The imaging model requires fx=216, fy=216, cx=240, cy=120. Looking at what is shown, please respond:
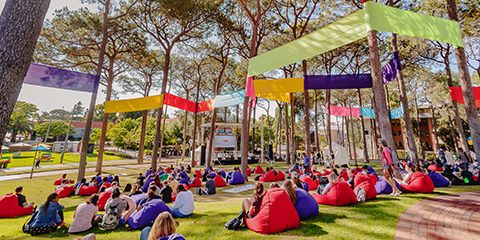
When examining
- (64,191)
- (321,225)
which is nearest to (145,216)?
(321,225)

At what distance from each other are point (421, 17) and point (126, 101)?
18.0 m

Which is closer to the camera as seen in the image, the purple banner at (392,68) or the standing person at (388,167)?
the standing person at (388,167)

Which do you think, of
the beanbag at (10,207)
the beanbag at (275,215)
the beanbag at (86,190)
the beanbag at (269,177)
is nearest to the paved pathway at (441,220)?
the beanbag at (275,215)

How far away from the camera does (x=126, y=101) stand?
55.0ft

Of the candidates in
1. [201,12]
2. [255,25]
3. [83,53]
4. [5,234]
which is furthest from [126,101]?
[5,234]

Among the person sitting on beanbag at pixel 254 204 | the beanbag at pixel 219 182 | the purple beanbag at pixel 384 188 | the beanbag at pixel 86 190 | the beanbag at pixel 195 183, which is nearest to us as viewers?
the person sitting on beanbag at pixel 254 204

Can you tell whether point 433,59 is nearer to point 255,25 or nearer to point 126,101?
point 255,25

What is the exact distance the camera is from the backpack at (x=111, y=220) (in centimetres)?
533

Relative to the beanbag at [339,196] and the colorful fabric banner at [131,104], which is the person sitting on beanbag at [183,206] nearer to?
the beanbag at [339,196]

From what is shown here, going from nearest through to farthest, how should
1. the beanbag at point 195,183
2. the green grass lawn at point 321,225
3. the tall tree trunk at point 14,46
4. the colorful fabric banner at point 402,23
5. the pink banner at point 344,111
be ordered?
the tall tree trunk at point 14,46
the green grass lawn at point 321,225
the colorful fabric banner at point 402,23
the beanbag at point 195,183
the pink banner at point 344,111

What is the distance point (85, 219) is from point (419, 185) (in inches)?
388

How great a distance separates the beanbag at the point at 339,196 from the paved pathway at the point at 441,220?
1.22 m

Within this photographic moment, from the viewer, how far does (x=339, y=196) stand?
5.90 m

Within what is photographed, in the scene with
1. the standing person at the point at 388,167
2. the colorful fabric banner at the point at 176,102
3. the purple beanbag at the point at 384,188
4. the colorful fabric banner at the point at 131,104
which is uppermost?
the colorful fabric banner at the point at 176,102
